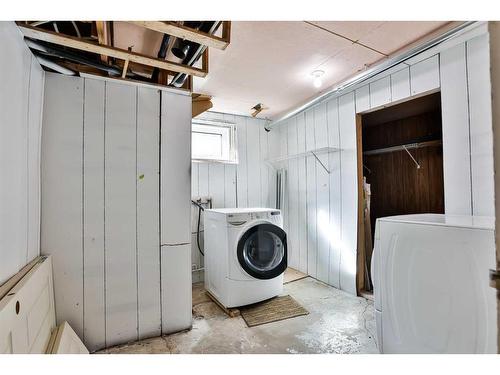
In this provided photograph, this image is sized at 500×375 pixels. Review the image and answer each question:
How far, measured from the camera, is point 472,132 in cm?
171

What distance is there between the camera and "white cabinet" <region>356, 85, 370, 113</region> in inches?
97.0

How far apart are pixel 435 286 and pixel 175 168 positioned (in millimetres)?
→ 1814

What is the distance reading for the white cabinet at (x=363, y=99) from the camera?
2.46 m

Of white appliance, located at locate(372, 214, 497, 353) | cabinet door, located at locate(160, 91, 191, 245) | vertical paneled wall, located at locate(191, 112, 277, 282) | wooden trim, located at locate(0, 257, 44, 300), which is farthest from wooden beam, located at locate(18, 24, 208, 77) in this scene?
vertical paneled wall, located at locate(191, 112, 277, 282)

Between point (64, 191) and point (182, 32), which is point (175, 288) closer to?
point (64, 191)

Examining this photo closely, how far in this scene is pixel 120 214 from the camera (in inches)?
73.0

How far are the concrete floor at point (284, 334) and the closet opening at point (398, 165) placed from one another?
0.48m

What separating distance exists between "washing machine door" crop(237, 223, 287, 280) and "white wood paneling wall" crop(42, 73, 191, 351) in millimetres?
565

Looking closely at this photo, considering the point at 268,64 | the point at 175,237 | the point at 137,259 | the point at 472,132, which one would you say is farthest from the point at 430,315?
the point at 268,64

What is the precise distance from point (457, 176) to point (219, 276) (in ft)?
6.99

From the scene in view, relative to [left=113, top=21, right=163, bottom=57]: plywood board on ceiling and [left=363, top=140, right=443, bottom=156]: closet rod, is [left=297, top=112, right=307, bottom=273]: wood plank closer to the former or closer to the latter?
[left=363, top=140, right=443, bottom=156]: closet rod

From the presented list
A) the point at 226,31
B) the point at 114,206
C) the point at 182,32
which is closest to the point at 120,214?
the point at 114,206

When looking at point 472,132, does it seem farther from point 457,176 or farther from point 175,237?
point 175,237
